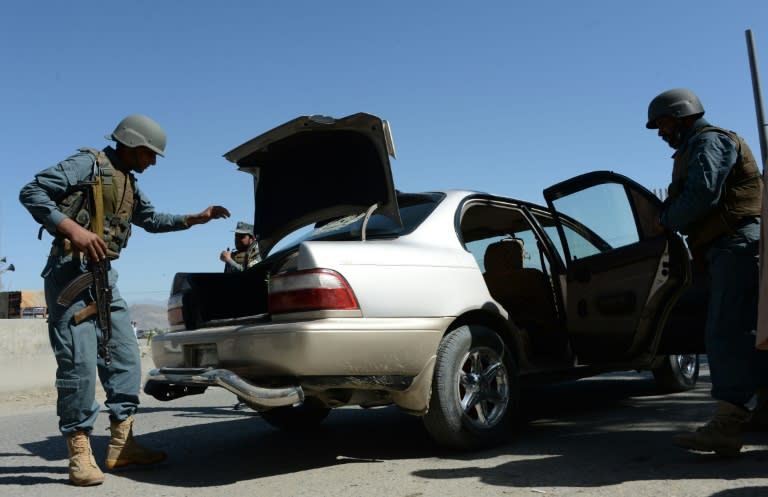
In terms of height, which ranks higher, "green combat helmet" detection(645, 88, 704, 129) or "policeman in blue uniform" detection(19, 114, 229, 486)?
"green combat helmet" detection(645, 88, 704, 129)

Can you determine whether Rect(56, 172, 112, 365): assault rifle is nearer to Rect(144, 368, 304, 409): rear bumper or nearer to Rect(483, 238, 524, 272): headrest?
Rect(144, 368, 304, 409): rear bumper

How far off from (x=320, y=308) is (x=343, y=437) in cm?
183

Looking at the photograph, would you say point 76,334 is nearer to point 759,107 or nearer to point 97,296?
point 97,296

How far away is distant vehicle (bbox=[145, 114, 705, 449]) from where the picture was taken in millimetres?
3547

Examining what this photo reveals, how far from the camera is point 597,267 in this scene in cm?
482

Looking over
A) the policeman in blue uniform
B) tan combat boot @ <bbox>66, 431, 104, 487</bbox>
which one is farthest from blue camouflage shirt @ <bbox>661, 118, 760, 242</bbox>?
tan combat boot @ <bbox>66, 431, 104, 487</bbox>

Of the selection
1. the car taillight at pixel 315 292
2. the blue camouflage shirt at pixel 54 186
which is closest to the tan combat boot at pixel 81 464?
the blue camouflage shirt at pixel 54 186

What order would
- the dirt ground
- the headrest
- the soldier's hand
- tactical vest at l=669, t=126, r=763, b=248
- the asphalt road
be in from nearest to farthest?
1. the asphalt road
2. tactical vest at l=669, t=126, r=763, b=248
3. the soldier's hand
4. the headrest
5. the dirt ground

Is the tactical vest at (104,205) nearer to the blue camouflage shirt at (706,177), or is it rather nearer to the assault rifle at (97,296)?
the assault rifle at (97,296)

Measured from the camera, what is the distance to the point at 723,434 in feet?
Result: 11.2

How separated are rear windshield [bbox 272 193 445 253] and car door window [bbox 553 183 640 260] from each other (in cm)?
113

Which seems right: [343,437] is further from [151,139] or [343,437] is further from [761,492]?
[761,492]

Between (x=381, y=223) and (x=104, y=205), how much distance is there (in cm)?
167

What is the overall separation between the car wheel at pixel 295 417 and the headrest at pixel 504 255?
5.74ft
